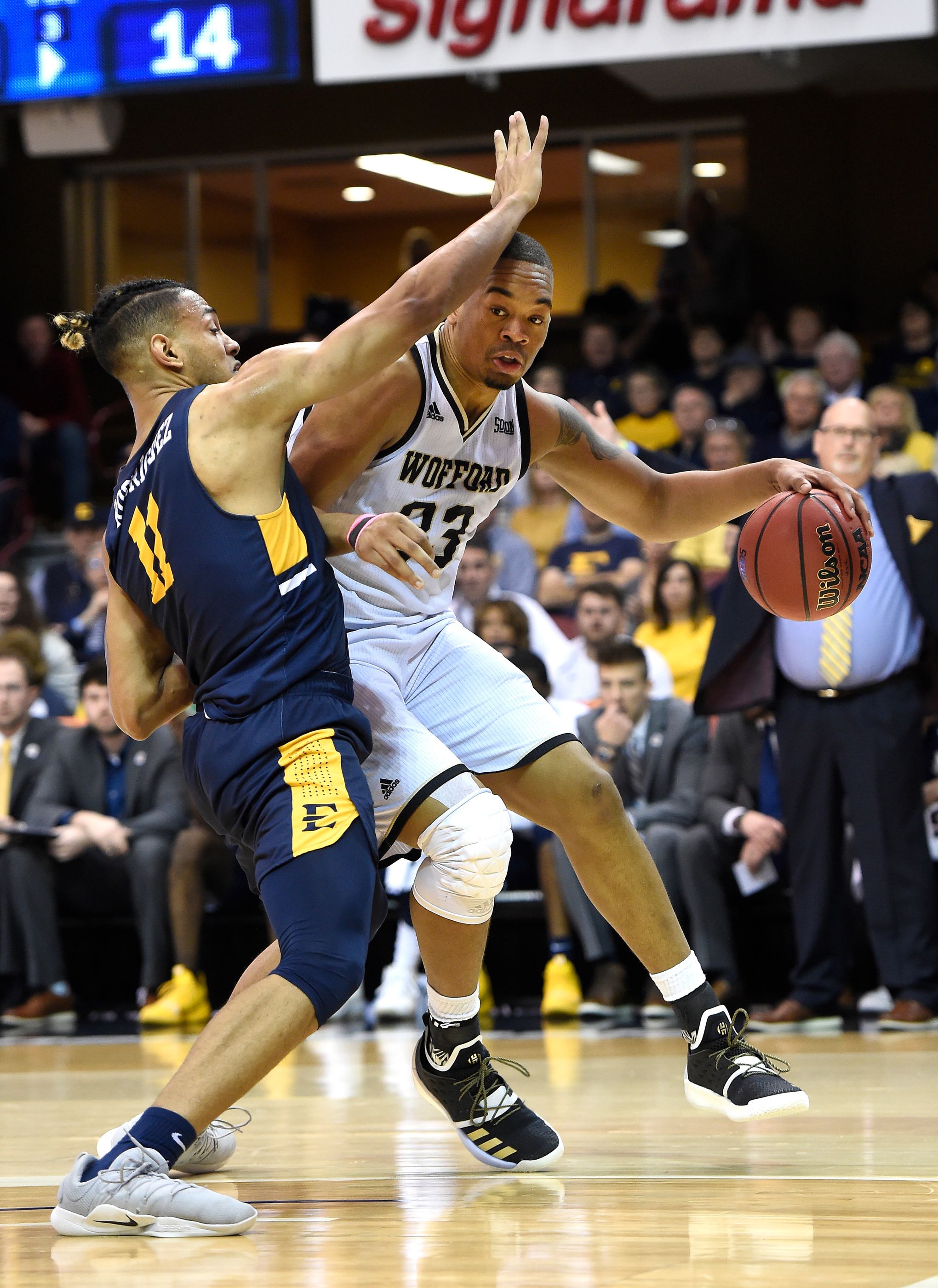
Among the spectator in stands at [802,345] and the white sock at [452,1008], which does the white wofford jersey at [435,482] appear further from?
the spectator in stands at [802,345]

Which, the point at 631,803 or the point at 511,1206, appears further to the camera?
the point at 631,803

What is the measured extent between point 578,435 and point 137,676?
1202 mm

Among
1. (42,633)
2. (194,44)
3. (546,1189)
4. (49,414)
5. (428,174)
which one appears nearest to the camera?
(546,1189)

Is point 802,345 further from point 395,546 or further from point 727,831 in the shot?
point 395,546

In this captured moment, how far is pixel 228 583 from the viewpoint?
3191 mm

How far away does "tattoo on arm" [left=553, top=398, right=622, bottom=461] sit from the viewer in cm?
395

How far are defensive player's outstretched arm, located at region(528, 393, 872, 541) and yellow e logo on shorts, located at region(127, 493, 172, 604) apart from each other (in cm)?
97

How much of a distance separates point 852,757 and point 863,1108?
7.11ft

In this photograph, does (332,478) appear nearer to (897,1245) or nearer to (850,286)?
(897,1245)

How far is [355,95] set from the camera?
48.5 ft

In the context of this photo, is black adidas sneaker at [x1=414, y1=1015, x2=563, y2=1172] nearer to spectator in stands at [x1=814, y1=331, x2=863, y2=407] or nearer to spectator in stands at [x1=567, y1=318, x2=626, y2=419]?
spectator in stands at [x1=814, y1=331, x2=863, y2=407]

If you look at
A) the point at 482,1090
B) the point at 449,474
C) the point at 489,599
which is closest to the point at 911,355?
the point at 489,599

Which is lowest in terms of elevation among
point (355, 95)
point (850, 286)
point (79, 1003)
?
point (79, 1003)

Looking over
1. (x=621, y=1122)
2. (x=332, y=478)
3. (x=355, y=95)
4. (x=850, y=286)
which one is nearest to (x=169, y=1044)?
(x=621, y=1122)
